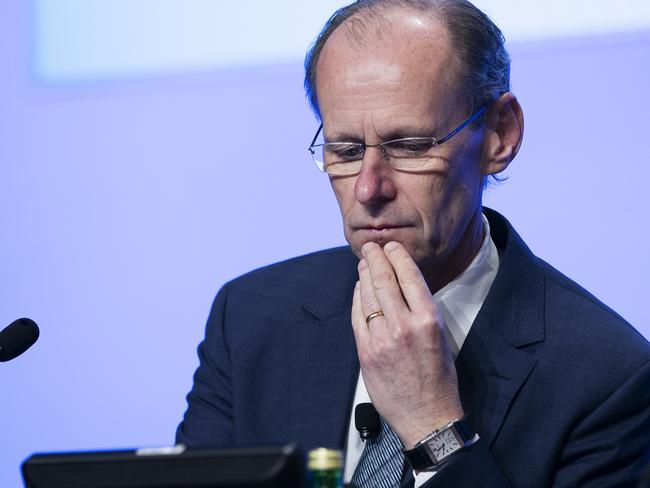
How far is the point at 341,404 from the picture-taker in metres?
2.27

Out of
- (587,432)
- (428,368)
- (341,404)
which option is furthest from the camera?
(341,404)

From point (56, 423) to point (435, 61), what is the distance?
5.76 feet

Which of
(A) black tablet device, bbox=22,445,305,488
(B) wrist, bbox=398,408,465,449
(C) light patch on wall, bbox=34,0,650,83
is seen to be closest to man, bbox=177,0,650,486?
(B) wrist, bbox=398,408,465,449

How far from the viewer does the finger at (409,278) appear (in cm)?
201

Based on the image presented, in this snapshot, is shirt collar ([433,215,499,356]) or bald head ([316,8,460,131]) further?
shirt collar ([433,215,499,356])

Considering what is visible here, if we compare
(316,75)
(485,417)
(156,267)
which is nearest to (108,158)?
(156,267)

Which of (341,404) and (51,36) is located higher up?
(51,36)

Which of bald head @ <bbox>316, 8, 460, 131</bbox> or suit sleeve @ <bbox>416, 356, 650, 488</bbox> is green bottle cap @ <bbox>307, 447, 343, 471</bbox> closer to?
suit sleeve @ <bbox>416, 356, 650, 488</bbox>

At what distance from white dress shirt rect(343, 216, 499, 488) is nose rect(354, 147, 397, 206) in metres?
0.32

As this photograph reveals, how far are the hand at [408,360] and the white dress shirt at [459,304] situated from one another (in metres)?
0.27

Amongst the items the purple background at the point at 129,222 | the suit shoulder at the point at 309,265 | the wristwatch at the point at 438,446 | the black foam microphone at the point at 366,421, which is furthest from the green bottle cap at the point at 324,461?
the purple background at the point at 129,222

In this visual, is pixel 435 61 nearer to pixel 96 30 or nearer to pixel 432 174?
pixel 432 174

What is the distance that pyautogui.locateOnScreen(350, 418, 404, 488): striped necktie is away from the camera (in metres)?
2.08

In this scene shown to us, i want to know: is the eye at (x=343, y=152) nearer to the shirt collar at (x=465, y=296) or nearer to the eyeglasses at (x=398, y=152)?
the eyeglasses at (x=398, y=152)
